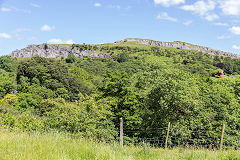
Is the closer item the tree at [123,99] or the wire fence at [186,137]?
the wire fence at [186,137]

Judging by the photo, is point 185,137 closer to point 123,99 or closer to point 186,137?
point 186,137

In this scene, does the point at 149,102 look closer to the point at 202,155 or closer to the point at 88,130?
the point at 88,130

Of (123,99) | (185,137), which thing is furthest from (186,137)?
(123,99)

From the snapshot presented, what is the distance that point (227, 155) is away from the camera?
16.1 feet

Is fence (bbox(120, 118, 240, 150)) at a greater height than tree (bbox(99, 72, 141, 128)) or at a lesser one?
lesser

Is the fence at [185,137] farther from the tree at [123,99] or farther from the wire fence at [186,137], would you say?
the tree at [123,99]

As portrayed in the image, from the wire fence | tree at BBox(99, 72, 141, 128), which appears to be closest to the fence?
the wire fence

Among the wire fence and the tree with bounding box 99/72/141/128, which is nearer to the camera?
the wire fence

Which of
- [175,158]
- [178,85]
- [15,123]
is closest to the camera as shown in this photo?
[175,158]

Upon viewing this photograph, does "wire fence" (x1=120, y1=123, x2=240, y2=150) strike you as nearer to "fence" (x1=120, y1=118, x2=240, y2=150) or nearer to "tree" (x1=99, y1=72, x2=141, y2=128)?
"fence" (x1=120, y1=118, x2=240, y2=150)

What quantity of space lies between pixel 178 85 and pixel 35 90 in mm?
31619

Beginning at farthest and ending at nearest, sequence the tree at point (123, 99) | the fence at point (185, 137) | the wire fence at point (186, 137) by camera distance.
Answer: the tree at point (123, 99) < the wire fence at point (186, 137) < the fence at point (185, 137)

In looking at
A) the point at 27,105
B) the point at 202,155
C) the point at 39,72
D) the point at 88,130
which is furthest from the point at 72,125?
the point at 39,72

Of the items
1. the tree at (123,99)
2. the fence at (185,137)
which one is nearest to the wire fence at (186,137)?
the fence at (185,137)
